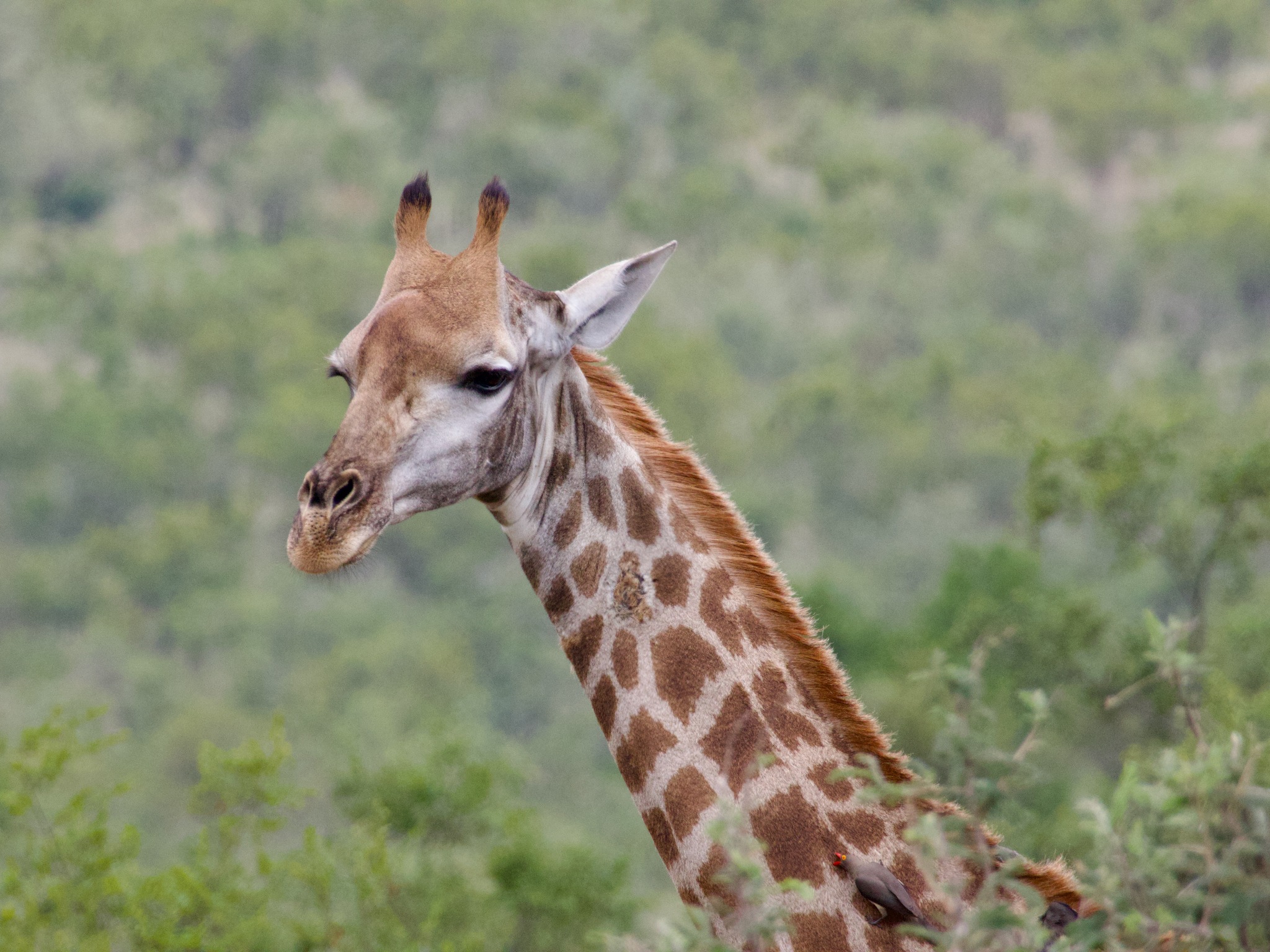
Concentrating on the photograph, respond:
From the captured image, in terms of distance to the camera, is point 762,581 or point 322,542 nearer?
point 322,542

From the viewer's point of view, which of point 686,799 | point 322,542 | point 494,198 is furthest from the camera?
point 494,198

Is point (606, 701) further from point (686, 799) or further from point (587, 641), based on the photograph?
point (686, 799)

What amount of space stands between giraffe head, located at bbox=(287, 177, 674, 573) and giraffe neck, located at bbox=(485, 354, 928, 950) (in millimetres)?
148

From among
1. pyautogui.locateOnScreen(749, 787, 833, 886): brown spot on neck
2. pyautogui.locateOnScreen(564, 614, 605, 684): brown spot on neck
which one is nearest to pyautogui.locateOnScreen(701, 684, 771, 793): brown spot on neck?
pyautogui.locateOnScreen(749, 787, 833, 886): brown spot on neck

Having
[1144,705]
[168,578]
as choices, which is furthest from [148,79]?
[1144,705]

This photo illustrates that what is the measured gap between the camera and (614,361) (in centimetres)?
8138

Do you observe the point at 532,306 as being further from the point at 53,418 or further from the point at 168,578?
the point at 53,418

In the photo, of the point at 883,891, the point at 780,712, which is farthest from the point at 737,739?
the point at 883,891

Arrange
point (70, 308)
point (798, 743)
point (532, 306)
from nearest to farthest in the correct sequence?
1. point (798, 743)
2. point (532, 306)
3. point (70, 308)

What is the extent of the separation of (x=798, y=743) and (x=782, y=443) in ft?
252

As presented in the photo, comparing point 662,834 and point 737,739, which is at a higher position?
point 737,739

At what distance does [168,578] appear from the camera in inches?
2970

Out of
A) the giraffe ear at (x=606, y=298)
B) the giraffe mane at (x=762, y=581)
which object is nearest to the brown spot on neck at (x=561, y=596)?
the giraffe mane at (x=762, y=581)

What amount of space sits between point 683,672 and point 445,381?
47.2 inches
